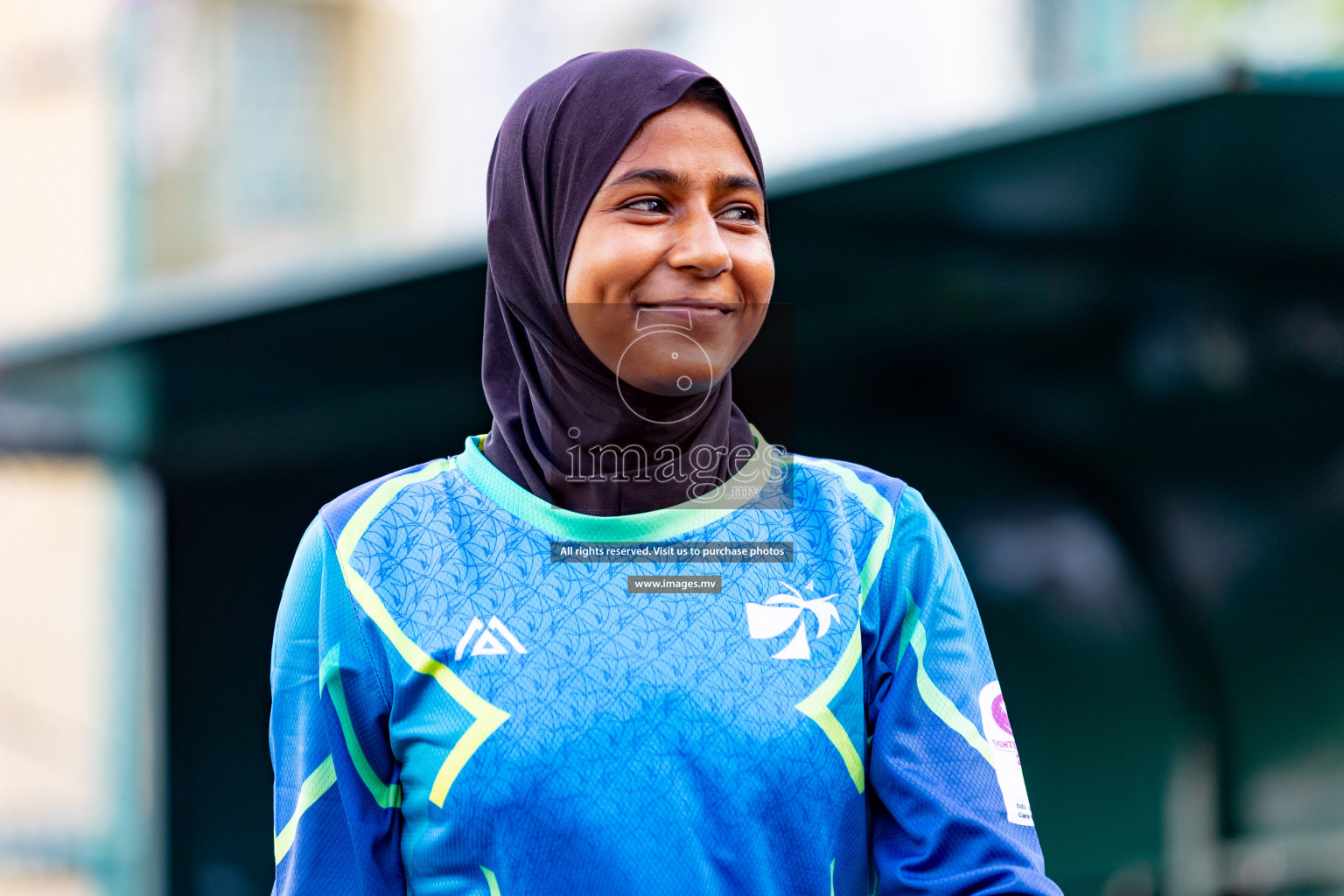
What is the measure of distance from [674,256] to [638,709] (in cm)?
40

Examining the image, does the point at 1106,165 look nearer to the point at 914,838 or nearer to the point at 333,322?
the point at 333,322

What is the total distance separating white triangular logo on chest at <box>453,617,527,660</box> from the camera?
53.2 inches

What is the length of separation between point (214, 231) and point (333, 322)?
68 cm

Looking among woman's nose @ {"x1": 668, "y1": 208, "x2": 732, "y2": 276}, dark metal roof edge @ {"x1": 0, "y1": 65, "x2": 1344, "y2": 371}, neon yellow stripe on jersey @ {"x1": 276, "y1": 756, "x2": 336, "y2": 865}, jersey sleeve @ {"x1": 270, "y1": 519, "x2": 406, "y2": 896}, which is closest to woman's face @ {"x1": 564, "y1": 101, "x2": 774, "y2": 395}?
woman's nose @ {"x1": 668, "y1": 208, "x2": 732, "y2": 276}

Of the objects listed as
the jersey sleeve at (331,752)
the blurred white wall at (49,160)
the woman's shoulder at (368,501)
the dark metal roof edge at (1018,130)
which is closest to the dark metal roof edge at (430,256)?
the dark metal roof edge at (1018,130)

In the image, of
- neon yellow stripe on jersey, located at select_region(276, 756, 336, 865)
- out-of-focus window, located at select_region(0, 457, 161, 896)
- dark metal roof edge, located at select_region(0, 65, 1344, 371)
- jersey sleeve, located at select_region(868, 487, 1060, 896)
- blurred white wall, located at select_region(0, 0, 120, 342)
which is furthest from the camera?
blurred white wall, located at select_region(0, 0, 120, 342)

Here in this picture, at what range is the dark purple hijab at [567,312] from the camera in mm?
1382

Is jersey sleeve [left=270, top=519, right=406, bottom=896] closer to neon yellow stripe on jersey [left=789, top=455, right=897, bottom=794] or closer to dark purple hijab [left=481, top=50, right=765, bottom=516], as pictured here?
dark purple hijab [left=481, top=50, right=765, bottom=516]

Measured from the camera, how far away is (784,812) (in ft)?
4.27

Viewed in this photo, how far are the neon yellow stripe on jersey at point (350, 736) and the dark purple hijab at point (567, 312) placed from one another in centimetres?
25

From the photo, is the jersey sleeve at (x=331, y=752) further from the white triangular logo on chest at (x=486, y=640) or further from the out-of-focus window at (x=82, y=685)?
the out-of-focus window at (x=82, y=685)

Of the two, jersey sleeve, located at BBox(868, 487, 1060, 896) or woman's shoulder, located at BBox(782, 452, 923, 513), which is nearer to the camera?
jersey sleeve, located at BBox(868, 487, 1060, 896)

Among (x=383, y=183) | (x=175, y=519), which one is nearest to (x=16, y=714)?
(x=175, y=519)

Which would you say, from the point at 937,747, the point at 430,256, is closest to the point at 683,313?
the point at 937,747
